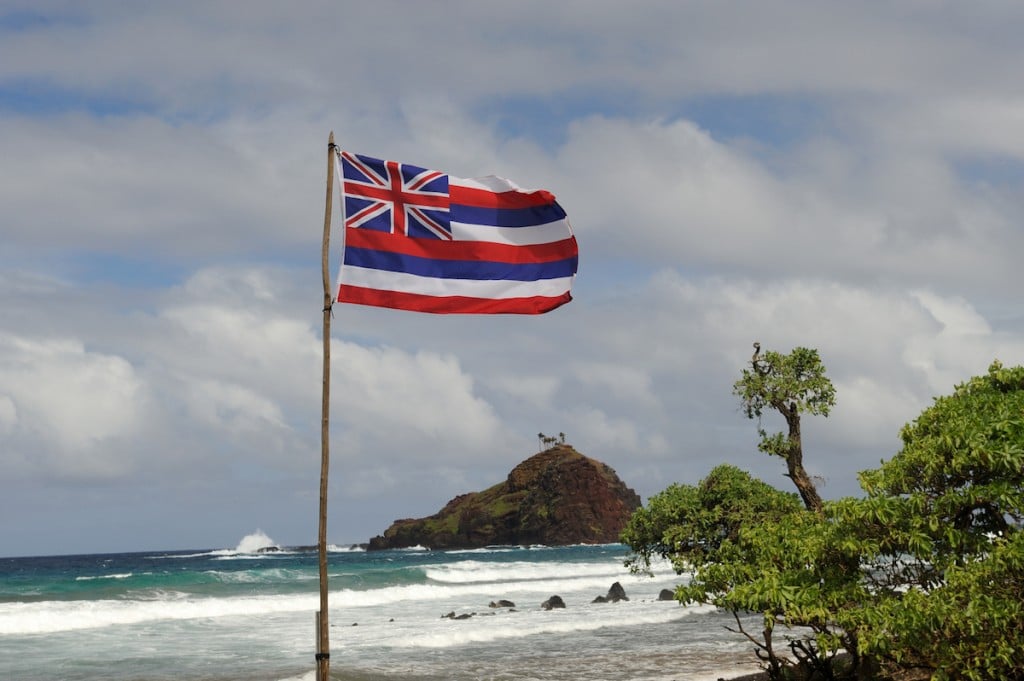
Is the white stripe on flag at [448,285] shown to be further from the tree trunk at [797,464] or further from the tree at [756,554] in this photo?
the tree trunk at [797,464]

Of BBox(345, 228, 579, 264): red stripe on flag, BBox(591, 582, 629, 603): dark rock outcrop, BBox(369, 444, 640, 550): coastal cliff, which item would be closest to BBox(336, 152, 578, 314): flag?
BBox(345, 228, 579, 264): red stripe on flag

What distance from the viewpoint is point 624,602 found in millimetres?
47656

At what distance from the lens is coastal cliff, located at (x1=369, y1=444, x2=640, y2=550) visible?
144m

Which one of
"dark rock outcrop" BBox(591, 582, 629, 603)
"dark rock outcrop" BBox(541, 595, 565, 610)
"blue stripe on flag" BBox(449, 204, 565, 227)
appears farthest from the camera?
"dark rock outcrop" BBox(591, 582, 629, 603)

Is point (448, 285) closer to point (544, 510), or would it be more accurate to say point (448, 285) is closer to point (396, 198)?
point (396, 198)

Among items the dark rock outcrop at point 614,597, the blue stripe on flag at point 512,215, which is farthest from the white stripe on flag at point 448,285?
the dark rock outcrop at point 614,597

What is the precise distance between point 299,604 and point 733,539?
34525 millimetres

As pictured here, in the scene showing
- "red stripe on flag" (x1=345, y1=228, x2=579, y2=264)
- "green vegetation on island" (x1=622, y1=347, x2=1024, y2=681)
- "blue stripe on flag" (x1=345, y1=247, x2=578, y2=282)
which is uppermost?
"red stripe on flag" (x1=345, y1=228, x2=579, y2=264)

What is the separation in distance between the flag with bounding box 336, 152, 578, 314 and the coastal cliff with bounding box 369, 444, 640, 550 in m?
130

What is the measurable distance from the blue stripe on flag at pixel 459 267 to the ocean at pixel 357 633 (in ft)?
40.1

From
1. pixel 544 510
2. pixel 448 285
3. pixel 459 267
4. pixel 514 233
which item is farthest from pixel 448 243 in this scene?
pixel 544 510

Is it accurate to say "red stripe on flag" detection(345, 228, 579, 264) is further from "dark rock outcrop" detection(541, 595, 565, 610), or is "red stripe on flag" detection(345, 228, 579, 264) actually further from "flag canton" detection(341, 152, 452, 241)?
"dark rock outcrop" detection(541, 595, 565, 610)

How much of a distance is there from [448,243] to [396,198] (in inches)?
36.1

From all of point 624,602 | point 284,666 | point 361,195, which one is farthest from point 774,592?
point 624,602
